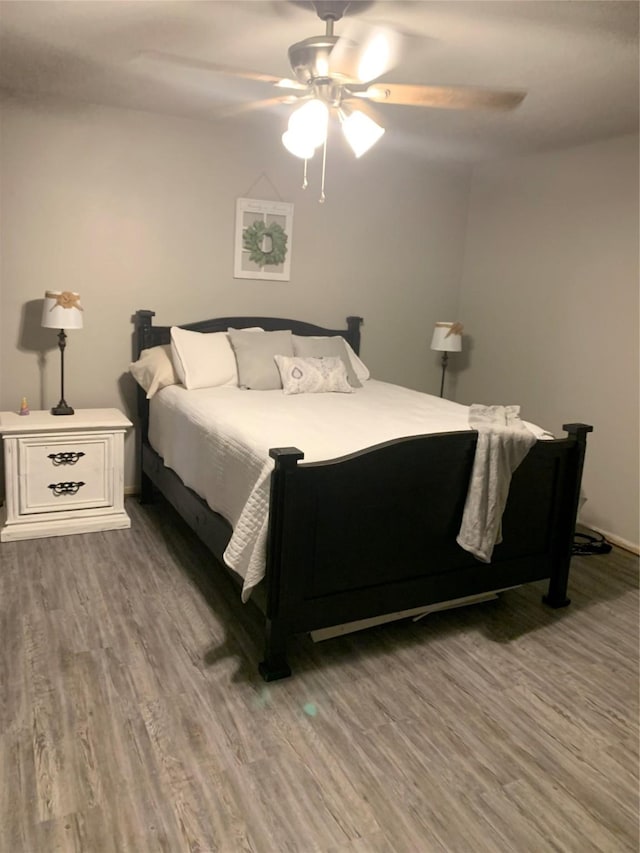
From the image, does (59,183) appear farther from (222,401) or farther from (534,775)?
(534,775)

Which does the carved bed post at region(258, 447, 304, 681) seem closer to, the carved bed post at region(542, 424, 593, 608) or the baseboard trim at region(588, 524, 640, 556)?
the carved bed post at region(542, 424, 593, 608)

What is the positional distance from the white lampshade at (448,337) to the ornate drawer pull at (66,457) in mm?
2538

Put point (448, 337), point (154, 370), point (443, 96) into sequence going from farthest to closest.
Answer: point (448, 337)
point (154, 370)
point (443, 96)

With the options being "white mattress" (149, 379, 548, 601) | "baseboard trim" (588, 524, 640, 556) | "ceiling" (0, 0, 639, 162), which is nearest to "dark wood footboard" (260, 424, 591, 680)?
"white mattress" (149, 379, 548, 601)

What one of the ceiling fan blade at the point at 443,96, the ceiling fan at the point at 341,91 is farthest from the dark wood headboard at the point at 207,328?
the ceiling fan blade at the point at 443,96

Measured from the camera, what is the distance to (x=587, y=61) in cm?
255

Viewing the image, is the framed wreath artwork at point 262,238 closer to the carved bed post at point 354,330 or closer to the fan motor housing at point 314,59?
the carved bed post at point 354,330

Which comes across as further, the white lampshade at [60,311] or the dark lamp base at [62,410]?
the dark lamp base at [62,410]

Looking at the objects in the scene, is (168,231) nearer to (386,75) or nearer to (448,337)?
(386,75)

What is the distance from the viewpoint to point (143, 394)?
3.87m

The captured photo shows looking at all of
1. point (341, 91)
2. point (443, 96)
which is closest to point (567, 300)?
point (443, 96)

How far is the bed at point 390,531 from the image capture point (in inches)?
82.8

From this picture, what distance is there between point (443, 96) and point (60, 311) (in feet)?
7.16

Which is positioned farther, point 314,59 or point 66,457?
point 66,457
